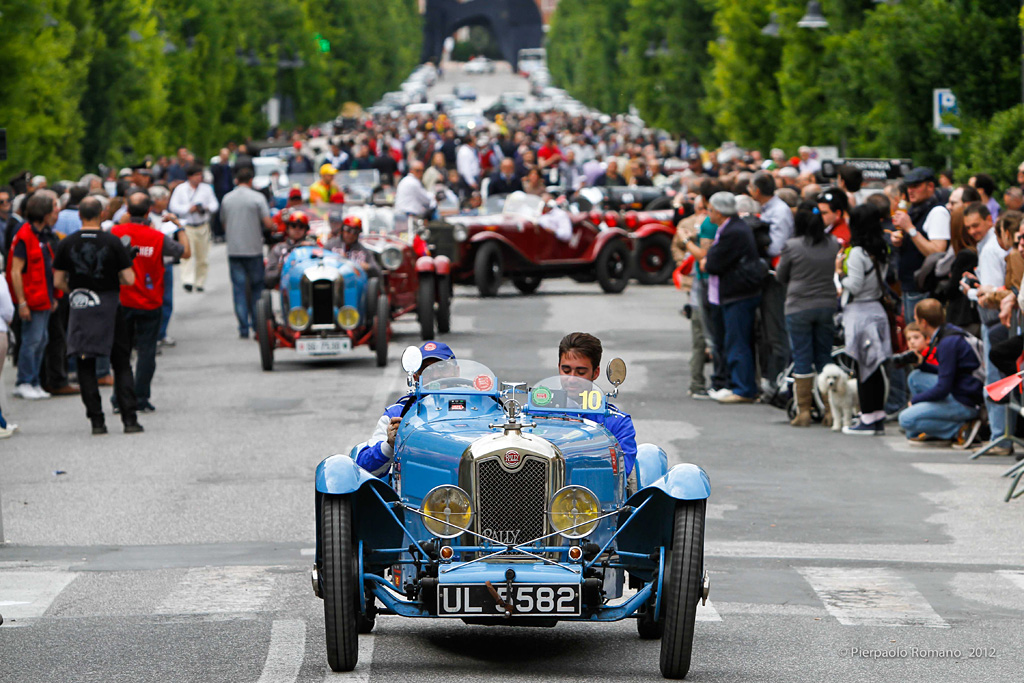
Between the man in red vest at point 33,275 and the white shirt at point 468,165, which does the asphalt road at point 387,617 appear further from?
the white shirt at point 468,165

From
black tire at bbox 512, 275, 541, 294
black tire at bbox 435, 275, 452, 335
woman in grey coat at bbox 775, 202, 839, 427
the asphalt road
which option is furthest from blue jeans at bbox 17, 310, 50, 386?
black tire at bbox 512, 275, 541, 294

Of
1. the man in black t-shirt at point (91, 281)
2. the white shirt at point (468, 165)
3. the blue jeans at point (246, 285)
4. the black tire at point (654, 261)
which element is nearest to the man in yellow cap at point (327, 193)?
the blue jeans at point (246, 285)

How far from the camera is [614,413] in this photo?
793 centimetres

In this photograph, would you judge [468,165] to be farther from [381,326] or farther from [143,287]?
[143,287]

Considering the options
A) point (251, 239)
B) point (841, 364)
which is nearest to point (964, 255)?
point (841, 364)

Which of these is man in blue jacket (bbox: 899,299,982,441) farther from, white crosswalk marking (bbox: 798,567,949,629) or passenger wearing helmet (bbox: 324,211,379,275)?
passenger wearing helmet (bbox: 324,211,379,275)

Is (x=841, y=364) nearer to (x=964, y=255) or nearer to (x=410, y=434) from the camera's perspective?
(x=964, y=255)

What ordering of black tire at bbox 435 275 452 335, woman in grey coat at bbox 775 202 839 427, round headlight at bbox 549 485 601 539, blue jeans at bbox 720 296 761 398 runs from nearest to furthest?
round headlight at bbox 549 485 601 539 → woman in grey coat at bbox 775 202 839 427 → blue jeans at bbox 720 296 761 398 → black tire at bbox 435 275 452 335

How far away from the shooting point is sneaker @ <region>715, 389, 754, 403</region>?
16375 mm

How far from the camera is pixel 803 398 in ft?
49.3

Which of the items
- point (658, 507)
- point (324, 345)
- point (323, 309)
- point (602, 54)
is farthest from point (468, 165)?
point (602, 54)

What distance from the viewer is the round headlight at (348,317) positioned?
18.3 metres

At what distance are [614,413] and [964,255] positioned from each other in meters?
7.08

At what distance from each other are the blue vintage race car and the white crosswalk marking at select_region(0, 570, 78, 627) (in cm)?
→ 894
